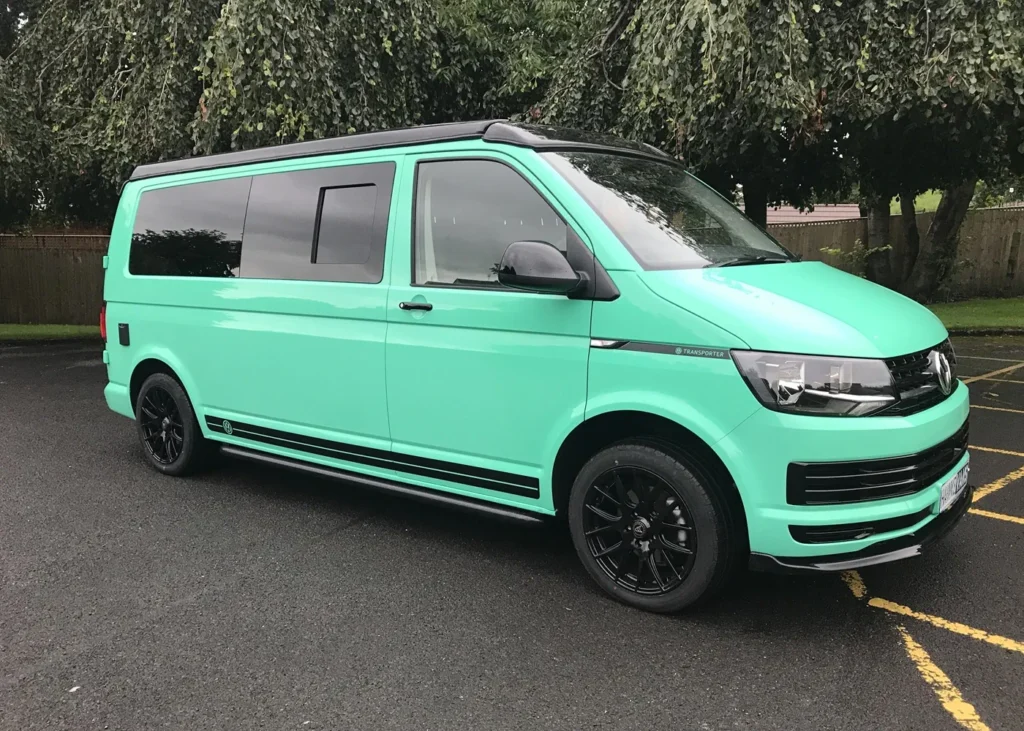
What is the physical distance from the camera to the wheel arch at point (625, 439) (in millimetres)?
3406

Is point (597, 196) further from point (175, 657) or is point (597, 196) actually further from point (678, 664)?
point (175, 657)

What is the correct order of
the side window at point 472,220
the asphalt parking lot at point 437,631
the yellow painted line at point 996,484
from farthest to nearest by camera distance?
1. the yellow painted line at point 996,484
2. the side window at point 472,220
3. the asphalt parking lot at point 437,631

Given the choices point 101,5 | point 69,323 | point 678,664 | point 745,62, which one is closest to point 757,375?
point 678,664

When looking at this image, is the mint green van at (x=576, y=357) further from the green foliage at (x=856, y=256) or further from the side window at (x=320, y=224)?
the green foliage at (x=856, y=256)

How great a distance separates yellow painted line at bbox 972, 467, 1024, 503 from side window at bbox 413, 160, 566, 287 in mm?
3356

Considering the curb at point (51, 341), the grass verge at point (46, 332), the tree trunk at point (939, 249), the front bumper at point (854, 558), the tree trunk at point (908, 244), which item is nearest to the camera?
the front bumper at point (854, 558)

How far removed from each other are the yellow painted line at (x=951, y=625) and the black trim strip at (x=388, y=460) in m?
1.63

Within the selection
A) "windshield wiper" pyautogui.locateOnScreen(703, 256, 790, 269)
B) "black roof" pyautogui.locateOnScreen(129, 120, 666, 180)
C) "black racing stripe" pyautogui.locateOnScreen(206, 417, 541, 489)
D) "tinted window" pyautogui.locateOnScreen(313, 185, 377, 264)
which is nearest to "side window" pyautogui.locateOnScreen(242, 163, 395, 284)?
"tinted window" pyautogui.locateOnScreen(313, 185, 377, 264)

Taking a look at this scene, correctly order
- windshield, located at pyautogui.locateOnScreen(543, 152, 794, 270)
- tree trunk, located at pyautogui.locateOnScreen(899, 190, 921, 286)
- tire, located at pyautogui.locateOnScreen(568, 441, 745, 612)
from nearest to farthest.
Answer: tire, located at pyautogui.locateOnScreen(568, 441, 745, 612), windshield, located at pyautogui.locateOnScreen(543, 152, 794, 270), tree trunk, located at pyautogui.locateOnScreen(899, 190, 921, 286)

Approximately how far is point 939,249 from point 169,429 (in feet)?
58.0

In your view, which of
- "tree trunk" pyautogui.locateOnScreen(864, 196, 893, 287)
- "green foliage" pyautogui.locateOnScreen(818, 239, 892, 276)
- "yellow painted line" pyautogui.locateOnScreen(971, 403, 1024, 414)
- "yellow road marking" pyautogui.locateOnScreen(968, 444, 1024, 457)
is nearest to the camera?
"yellow road marking" pyautogui.locateOnScreen(968, 444, 1024, 457)

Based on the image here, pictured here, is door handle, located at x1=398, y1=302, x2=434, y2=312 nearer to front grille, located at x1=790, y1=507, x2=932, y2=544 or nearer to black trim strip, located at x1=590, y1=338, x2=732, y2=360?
black trim strip, located at x1=590, y1=338, x2=732, y2=360

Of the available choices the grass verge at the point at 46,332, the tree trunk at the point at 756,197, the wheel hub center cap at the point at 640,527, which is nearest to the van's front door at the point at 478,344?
the wheel hub center cap at the point at 640,527

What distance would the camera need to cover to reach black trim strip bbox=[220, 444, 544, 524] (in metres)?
4.00
